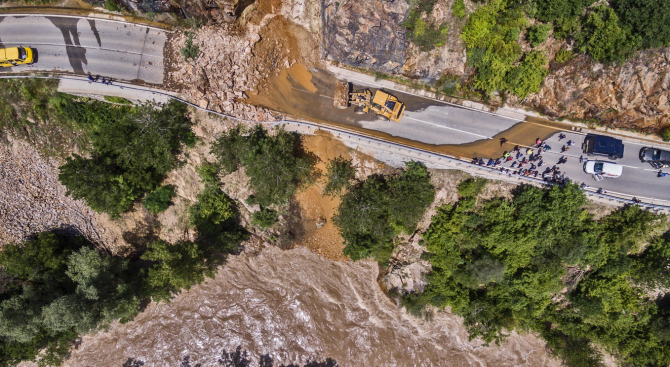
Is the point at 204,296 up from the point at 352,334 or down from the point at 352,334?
up

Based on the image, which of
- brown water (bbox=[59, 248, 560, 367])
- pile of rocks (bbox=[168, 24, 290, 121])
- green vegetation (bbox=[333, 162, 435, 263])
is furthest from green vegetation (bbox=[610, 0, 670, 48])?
pile of rocks (bbox=[168, 24, 290, 121])

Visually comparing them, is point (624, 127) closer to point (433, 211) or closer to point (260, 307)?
point (433, 211)

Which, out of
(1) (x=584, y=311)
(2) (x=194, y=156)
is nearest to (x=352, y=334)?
(1) (x=584, y=311)

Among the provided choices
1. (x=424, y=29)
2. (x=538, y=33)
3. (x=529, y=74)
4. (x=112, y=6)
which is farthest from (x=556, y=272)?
(x=112, y=6)

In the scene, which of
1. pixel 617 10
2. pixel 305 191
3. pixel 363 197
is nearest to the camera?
pixel 617 10

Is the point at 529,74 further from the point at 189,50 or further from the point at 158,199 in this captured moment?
the point at 158,199

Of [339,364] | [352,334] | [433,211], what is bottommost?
[339,364]
